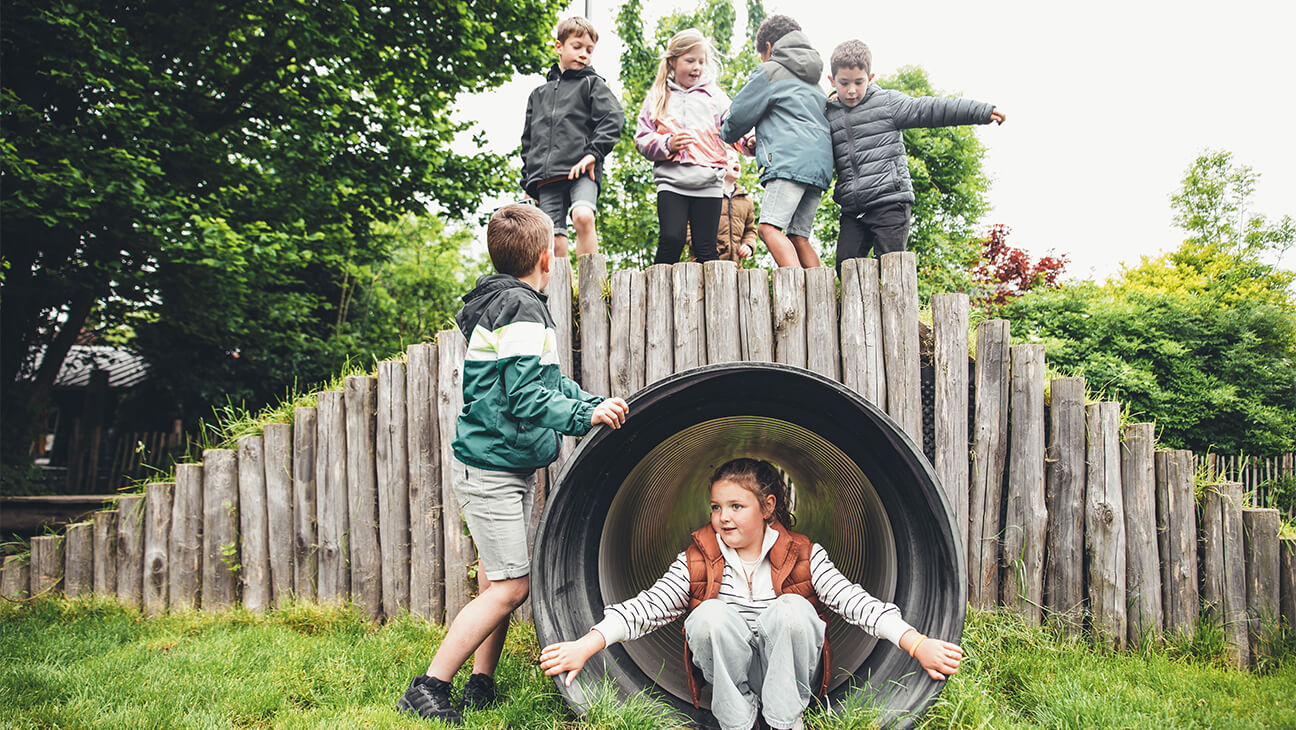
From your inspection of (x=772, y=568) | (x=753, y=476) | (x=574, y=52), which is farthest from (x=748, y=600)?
(x=574, y=52)

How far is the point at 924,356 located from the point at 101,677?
4.23 meters

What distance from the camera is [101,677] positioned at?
3.37m

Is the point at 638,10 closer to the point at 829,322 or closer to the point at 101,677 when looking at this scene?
the point at 829,322

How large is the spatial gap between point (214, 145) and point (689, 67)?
244 inches

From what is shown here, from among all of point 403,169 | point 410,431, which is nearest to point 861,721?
point 410,431

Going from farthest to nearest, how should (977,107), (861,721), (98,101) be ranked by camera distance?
(98,101) → (977,107) → (861,721)

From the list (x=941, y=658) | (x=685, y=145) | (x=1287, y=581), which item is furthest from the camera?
(x=685, y=145)

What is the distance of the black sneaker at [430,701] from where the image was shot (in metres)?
2.83

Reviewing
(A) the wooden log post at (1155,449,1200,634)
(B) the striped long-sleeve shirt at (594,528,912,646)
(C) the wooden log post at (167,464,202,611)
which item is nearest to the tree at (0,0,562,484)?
(C) the wooden log post at (167,464,202,611)

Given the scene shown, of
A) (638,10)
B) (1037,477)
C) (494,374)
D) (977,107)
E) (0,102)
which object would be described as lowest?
(1037,477)

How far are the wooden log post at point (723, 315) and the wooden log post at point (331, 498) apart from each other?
237 cm

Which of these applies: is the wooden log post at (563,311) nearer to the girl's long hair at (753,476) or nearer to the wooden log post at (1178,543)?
the girl's long hair at (753,476)

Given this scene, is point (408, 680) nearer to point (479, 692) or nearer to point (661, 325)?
point (479, 692)

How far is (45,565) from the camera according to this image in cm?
500
